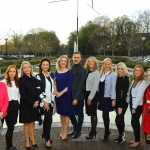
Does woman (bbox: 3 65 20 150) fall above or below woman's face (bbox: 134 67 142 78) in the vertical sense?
below

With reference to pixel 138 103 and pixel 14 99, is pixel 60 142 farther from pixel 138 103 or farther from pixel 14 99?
pixel 138 103

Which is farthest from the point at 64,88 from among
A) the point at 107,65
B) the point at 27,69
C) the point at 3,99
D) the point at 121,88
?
the point at 3,99

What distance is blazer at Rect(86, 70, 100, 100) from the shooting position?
3.93 metres

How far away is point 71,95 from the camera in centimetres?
401

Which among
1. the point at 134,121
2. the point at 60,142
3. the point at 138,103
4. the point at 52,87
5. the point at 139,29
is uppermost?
the point at 139,29

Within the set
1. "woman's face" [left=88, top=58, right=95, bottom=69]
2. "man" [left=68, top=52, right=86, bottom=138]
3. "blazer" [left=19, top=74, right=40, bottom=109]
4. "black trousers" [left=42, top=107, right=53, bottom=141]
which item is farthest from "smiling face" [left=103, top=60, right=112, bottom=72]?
"blazer" [left=19, top=74, right=40, bottom=109]

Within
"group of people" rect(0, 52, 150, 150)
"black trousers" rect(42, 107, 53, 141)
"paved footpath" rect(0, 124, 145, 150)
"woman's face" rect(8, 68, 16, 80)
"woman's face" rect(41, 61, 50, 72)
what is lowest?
"paved footpath" rect(0, 124, 145, 150)

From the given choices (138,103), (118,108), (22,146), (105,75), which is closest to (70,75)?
(105,75)

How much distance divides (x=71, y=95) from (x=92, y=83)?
1.53 feet

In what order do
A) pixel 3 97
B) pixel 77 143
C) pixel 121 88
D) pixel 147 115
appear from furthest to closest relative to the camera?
pixel 77 143 < pixel 121 88 < pixel 147 115 < pixel 3 97

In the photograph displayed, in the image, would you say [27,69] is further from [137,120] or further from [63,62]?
[137,120]

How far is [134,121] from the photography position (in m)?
3.77

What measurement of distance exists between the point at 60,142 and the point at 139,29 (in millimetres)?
40652

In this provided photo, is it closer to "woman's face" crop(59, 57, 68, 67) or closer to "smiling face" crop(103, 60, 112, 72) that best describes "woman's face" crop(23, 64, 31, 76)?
"woman's face" crop(59, 57, 68, 67)
